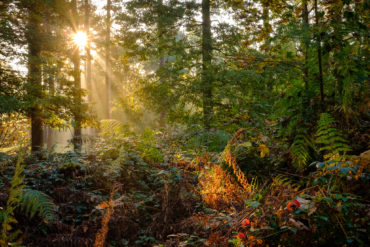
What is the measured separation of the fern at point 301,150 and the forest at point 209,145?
25 millimetres

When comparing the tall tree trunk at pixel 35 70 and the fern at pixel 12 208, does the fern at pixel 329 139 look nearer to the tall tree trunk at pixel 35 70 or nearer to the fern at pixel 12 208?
the fern at pixel 12 208

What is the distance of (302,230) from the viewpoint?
1.81 m

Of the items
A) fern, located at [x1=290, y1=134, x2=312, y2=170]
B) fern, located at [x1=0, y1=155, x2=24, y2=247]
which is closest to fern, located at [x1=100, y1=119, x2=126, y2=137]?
fern, located at [x1=290, y1=134, x2=312, y2=170]

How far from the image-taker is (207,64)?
8.53m

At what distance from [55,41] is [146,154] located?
495 centimetres

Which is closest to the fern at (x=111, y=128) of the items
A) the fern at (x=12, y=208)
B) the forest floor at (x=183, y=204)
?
the forest floor at (x=183, y=204)

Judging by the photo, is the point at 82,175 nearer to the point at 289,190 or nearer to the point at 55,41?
the point at 289,190

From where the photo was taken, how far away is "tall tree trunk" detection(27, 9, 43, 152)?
6699 millimetres

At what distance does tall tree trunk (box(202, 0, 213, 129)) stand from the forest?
6cm

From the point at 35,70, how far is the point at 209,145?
587 cm

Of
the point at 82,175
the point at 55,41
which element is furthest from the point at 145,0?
the point at 82,175

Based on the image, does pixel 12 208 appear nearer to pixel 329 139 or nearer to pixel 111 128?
pixel 329 139

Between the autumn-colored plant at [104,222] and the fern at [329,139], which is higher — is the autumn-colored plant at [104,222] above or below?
below

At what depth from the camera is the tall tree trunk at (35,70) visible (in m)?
6.70
